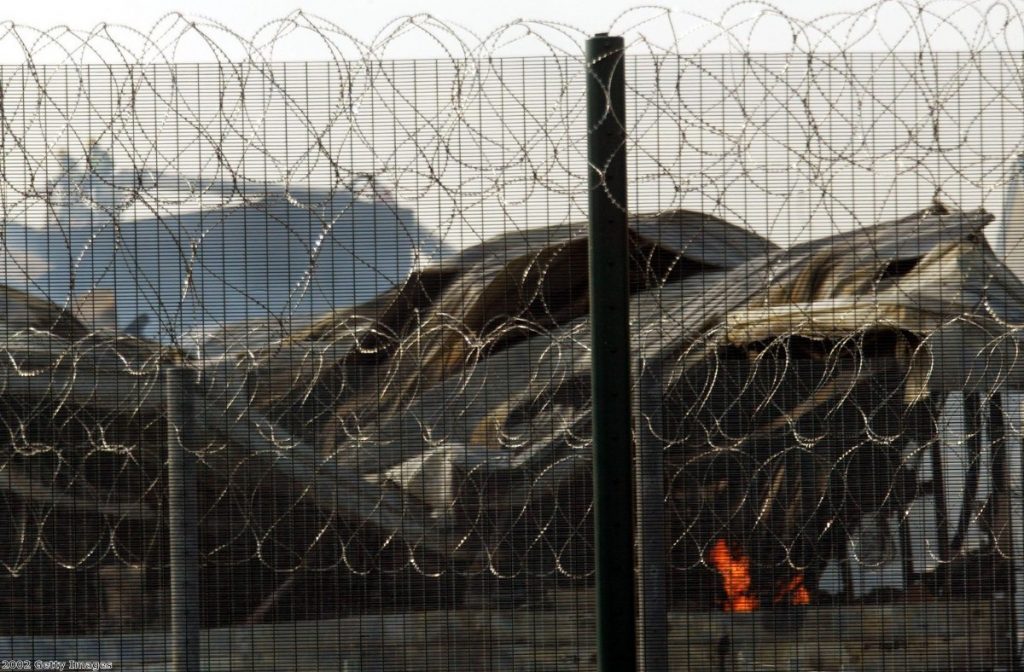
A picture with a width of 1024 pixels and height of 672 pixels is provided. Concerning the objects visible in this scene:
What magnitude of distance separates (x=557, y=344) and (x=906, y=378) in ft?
3.87

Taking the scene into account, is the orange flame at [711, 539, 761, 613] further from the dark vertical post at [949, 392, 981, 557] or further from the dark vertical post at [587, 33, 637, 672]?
the dark vertical post at [949, 392, 981, 557]

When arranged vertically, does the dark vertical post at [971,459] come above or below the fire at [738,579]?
above

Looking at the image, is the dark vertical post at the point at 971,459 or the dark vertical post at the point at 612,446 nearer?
the dark vertical post at the point at 612,446

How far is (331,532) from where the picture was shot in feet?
13.7

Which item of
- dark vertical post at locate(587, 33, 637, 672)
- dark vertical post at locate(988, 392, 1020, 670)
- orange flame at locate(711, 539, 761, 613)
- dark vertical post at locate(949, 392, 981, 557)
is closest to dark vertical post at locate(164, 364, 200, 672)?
dark vertical post at locate(587, 33, 637, 672)

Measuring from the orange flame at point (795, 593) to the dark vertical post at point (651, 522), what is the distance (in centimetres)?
39

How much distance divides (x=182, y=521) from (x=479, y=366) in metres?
1.12

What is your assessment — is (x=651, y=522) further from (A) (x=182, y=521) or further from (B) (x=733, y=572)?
(A) (x=182, y=521)

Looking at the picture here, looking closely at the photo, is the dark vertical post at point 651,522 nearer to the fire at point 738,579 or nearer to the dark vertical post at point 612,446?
the fire at point 738,579

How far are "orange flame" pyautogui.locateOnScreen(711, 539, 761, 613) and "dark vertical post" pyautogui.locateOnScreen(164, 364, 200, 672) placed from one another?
1753 mm

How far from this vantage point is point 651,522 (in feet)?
13.5

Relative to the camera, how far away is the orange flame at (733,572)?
4.15 metres

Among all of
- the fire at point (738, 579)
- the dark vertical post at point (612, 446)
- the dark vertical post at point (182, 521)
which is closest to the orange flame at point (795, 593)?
the fire at point (738, 579)

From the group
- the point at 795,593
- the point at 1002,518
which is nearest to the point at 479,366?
the point at 795,593
